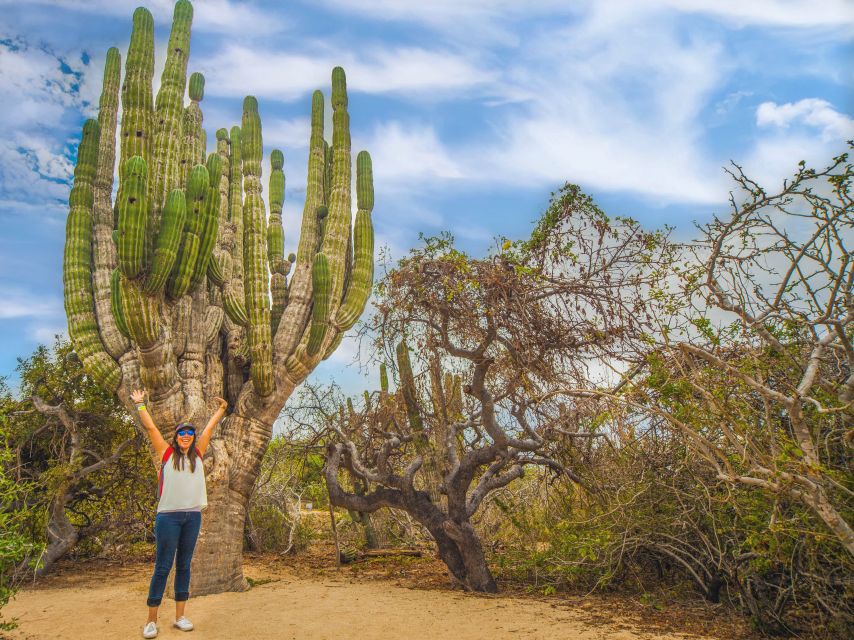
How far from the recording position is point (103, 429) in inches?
378

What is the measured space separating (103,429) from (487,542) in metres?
6.40

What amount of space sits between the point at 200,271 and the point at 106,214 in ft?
7.51

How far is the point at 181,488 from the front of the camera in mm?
4762

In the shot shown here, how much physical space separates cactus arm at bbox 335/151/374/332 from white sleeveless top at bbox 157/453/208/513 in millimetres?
3938

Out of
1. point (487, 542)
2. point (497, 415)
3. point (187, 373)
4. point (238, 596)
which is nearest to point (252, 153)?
point (187, 373)

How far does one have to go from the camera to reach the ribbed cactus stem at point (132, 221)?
→ 6.65m

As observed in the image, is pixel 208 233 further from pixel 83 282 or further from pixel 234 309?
pixel 83 282

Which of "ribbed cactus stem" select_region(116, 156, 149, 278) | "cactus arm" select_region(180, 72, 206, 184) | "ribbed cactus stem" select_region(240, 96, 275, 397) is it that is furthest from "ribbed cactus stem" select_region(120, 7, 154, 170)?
"ribbed cactus stem" select_region(240, 96, 275, 397)

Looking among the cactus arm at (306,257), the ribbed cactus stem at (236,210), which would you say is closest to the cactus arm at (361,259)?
the cactus arm at (306,257)

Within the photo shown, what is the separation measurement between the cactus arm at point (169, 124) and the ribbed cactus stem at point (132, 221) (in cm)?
27

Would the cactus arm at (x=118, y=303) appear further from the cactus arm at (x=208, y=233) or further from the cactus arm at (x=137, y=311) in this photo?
the cactus arm at (x=208, y=233)

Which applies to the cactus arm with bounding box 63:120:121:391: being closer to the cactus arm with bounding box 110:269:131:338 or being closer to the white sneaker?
the cactus arm with bounding box 110:269:131:338

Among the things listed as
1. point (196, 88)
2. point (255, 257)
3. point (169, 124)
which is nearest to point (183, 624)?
point (255, 257)

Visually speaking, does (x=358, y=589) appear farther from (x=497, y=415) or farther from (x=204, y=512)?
(x=497, y=415)
